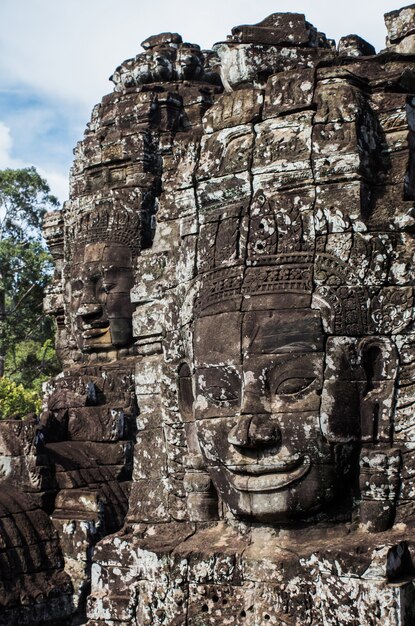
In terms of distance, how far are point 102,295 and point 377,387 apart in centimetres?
776

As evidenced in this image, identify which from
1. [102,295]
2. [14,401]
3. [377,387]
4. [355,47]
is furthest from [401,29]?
[14,401]

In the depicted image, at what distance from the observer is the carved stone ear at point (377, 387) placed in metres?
6.79

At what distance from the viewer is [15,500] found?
38.9ft

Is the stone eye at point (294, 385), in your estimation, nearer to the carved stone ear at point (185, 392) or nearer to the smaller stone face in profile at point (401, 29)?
the carved stone ear at point (185, 392)

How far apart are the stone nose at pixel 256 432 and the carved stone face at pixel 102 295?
745 cm

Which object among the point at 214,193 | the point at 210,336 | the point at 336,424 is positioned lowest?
the point at 336,424

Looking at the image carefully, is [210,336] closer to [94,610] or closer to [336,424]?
[336,424]

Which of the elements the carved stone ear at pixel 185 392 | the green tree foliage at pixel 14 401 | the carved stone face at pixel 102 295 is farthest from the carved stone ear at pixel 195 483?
the green tree foliage at pixel 14 401

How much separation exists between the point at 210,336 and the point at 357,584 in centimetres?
169

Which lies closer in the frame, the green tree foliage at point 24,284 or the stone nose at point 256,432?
the stone nose at point 256,432

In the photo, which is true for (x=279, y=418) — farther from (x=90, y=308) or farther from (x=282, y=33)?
(x=90, y=308)

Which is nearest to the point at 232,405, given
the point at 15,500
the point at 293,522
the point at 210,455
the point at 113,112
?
the point at 210,455

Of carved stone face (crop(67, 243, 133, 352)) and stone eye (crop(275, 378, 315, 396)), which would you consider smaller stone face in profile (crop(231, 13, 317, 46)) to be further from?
carved stone face (crop(67, 243, 133, 352))

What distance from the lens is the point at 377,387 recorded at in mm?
6867
